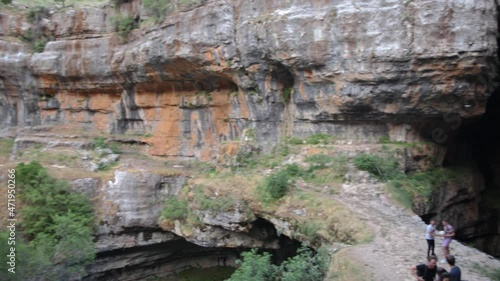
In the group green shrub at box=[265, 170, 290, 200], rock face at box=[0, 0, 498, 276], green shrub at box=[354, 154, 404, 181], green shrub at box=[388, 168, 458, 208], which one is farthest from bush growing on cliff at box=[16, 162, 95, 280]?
green shrub at box=[388, 168, 458, 208]

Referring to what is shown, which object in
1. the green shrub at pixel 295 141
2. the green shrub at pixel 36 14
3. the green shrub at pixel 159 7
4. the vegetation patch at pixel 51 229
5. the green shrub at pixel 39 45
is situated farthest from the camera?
the green shrub at pixel 36 14

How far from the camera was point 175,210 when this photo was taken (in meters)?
14.5

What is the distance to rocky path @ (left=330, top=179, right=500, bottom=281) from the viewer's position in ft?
25.3

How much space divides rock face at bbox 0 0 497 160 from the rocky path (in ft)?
11.1

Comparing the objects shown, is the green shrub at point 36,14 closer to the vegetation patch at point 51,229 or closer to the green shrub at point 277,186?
the vegetation patch at point 51,229

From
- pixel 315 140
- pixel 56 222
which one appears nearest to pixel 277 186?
pixel 315 140

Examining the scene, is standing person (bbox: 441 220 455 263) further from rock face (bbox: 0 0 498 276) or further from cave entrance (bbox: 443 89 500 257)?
cave entrance (bbox: 443 89 500 257)

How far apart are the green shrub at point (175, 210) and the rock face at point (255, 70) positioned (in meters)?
2.95

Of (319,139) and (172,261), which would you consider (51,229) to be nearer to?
(172,261)

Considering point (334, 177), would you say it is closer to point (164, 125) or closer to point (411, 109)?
point (411, 109)

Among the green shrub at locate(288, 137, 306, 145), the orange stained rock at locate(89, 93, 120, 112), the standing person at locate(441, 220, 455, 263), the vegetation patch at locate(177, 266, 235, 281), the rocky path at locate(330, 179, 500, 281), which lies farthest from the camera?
the orange stained rock at locate(89, 93, 120, 112)

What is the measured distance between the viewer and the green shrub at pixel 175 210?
14.2m

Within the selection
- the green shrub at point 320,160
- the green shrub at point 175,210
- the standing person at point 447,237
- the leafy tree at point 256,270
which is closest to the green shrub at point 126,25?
the green shrub at point 175,210

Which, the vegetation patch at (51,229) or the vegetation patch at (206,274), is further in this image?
the vegetation patch at (206,274)
